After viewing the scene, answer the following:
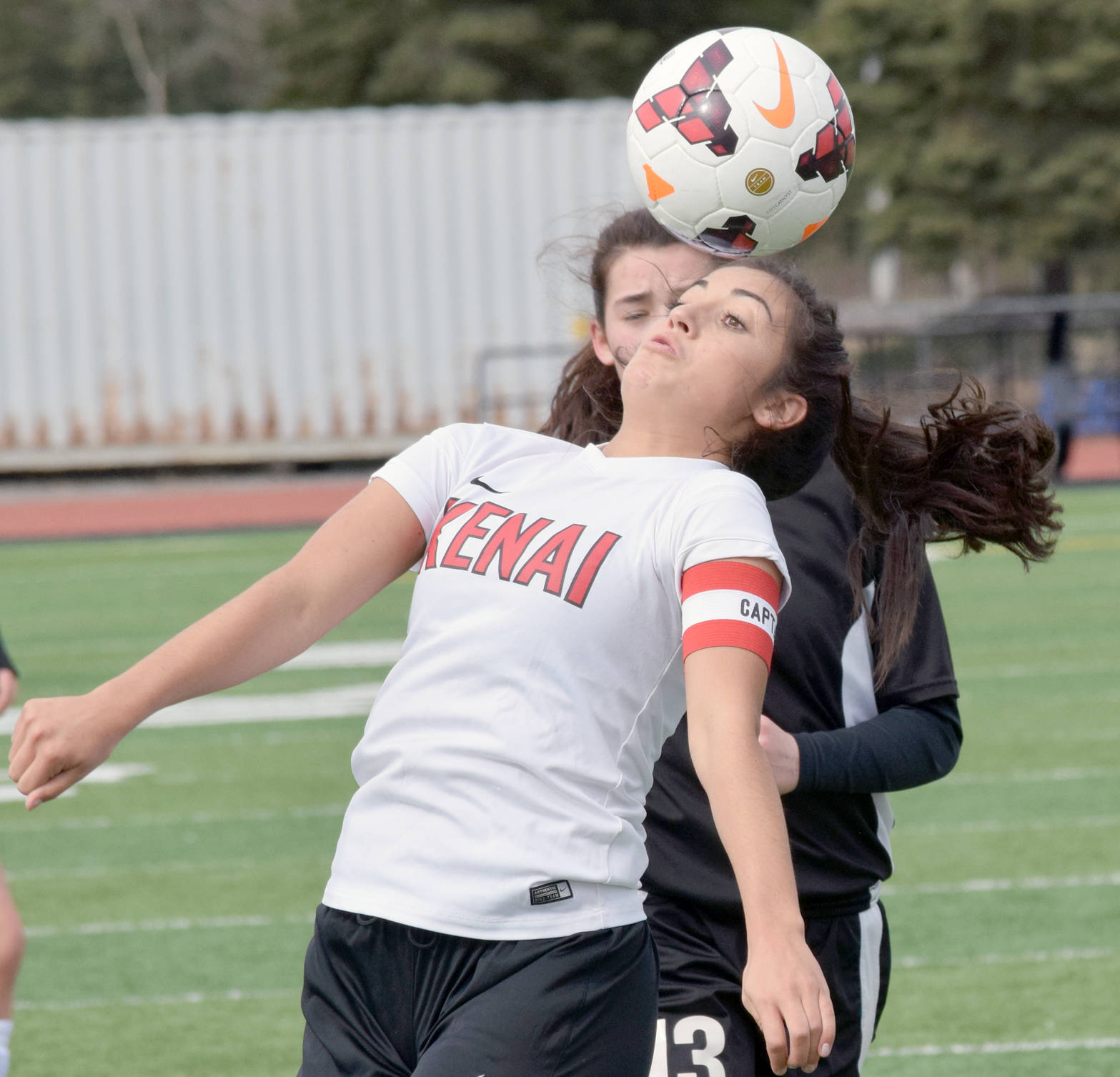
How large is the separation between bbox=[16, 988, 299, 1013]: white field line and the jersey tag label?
9.88ft

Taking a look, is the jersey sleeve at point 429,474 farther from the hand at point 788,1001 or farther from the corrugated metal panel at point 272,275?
the corrugated metal panel at point 272,275

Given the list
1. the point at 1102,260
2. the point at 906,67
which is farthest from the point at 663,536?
the point at 1102,260

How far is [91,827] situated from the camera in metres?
6.63

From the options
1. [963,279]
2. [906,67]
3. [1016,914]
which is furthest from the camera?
[963,279]

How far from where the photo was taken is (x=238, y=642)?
1.96m

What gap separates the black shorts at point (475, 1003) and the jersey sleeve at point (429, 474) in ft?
1.63

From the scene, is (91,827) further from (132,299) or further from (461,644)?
(132,299)

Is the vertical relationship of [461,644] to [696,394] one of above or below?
below

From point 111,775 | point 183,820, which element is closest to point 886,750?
point 183,820

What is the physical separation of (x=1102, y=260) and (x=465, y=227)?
75.2 feet

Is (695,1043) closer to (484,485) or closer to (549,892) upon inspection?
(549,892)

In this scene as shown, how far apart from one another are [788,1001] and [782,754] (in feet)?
2.54

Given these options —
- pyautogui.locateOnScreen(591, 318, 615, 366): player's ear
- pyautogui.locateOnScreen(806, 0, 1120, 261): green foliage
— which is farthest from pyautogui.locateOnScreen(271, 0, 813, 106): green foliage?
pyautogui.locateOnScreen(591, 318, 615, 366): player's ear

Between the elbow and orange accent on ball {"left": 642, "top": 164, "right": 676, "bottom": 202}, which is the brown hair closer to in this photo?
orange accent on ball {"left": 642, "top": 164, "right": 676, "bottom": 202}
